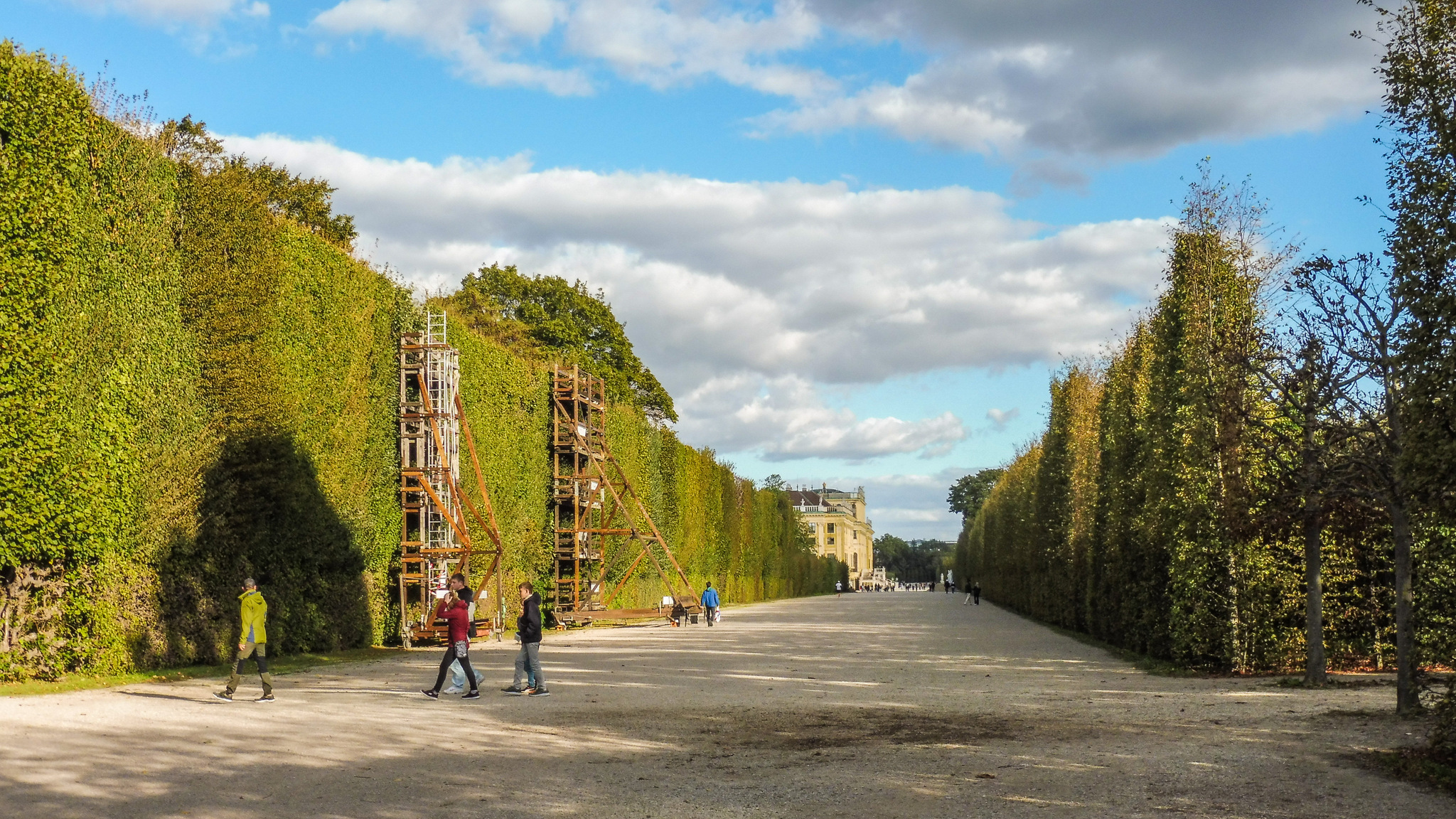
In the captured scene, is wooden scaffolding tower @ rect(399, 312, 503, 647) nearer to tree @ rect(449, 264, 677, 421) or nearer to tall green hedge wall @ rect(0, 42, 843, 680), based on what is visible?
tall green hedge wall @ rect(0, 42, 843, 680)

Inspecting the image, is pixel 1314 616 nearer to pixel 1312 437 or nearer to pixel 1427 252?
pixel 1312 437

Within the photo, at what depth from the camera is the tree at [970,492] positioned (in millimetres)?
165125

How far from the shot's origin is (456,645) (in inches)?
683

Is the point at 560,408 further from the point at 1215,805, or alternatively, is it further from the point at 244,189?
the point at 1215,805

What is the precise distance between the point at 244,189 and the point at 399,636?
11467 millimetres

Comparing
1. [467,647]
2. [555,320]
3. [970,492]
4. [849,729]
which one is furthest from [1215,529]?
[970,492]

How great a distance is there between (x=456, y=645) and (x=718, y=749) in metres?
6.18

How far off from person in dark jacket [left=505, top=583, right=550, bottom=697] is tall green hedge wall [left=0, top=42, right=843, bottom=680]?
6.42m

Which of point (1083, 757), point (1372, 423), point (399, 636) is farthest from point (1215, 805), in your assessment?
point (399, 636)

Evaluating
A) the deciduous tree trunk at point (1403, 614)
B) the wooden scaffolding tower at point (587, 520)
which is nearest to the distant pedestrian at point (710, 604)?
the wooden scaffolding tower at point (587, 520)

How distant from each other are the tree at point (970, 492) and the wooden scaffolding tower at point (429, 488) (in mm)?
133736

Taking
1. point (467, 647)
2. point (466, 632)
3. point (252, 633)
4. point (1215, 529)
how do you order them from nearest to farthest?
point (252, 633) → point (466, 632) → point (467, 647) → point (1215, 529)

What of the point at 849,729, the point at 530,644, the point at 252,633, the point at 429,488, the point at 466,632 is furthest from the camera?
the point at 429,488

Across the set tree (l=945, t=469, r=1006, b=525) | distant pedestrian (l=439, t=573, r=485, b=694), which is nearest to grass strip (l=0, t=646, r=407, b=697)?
distant pedestrian (l=439, t=573, r=485, b=694)
